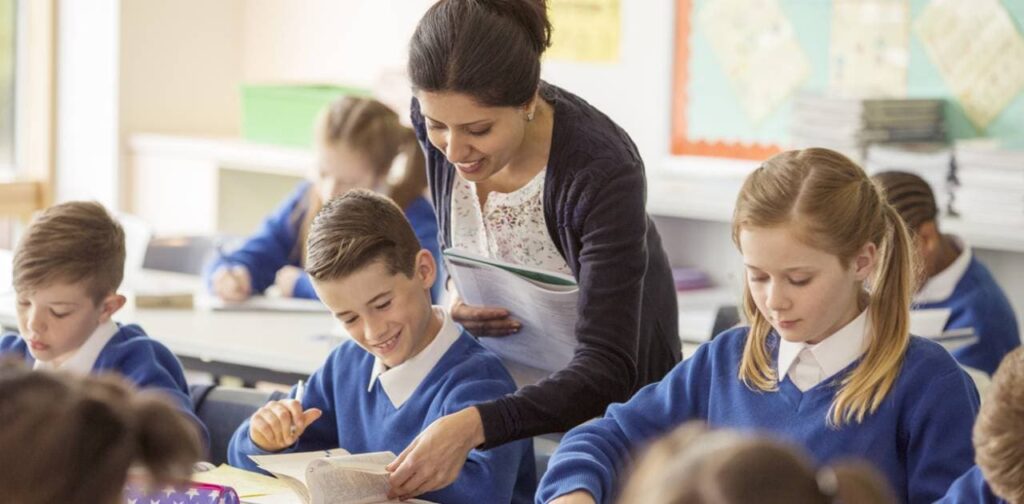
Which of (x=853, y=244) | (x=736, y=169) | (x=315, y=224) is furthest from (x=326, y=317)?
(x=853, y=244)

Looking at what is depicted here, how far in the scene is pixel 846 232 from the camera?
1.83m

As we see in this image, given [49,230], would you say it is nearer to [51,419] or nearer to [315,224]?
[315,224]

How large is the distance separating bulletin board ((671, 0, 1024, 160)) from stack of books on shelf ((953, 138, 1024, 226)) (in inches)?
7.4

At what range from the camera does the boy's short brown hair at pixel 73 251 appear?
7.77 ft

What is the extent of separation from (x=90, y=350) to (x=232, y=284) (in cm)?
134

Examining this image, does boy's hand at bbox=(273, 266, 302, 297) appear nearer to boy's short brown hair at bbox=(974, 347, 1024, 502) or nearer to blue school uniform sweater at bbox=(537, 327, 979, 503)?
blue school uniform sweater at bbox=(537, 327, 979, 503)

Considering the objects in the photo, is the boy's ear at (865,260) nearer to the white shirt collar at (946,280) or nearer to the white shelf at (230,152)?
the white shirt collar at (946,280)

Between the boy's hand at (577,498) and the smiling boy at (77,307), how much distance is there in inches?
28.9

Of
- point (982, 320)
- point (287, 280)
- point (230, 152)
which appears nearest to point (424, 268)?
point (982, 320)

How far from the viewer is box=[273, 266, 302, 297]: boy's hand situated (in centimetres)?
391

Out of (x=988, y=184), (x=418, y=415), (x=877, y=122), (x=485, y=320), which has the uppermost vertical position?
(x=877, y=122)

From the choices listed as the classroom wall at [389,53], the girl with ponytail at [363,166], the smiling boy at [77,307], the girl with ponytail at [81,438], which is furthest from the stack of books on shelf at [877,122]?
the girl with ponytail at [81,438]

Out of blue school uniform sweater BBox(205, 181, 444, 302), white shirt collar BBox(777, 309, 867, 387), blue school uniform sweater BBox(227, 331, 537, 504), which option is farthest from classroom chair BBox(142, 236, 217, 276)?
white shirt collar BBox(777, 309, 867, 387)

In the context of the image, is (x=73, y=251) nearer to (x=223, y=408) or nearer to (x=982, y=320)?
(x=223, y=408)
